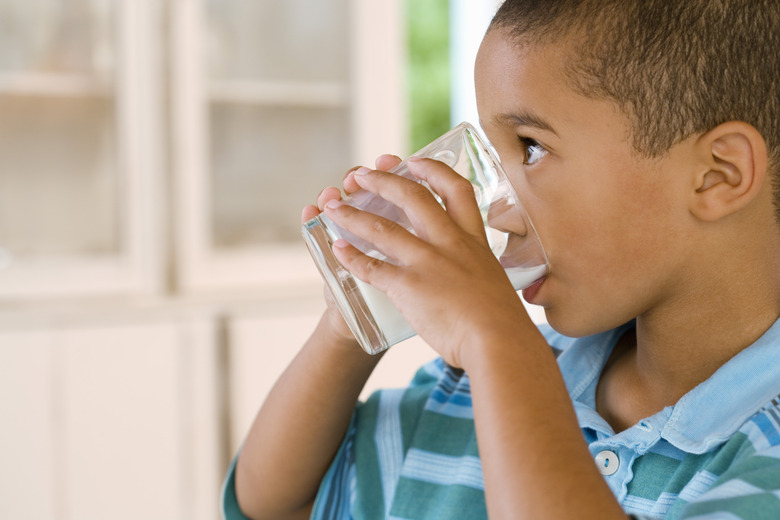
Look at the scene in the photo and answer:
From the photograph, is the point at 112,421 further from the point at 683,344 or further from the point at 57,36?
the point at 683,344

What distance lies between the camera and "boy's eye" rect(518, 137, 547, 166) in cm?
70

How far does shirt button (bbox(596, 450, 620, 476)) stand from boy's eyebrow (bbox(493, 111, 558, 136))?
0.86 ft

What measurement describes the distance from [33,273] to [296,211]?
26.8 inches

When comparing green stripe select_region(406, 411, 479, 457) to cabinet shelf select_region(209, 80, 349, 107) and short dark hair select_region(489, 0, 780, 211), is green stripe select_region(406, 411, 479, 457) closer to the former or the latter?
short dark hair select_region(489, 0, 780, 211)

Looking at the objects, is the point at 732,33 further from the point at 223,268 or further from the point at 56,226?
the point at 56,226

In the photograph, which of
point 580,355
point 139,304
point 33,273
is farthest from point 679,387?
point 33,273

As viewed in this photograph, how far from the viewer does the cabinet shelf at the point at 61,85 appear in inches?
80.1

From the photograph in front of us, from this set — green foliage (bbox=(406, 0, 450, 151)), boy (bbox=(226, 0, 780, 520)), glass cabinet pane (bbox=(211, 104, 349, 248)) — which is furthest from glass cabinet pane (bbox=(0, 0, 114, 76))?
green foliage (bbox=(406, 0, 450, 151))

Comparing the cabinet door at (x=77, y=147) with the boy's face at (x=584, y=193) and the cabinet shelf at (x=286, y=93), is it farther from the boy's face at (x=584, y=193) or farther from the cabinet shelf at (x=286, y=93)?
the boy's face at (x=584, y=193)

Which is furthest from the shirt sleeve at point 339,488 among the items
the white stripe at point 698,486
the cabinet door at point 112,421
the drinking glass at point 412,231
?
the cabinet door at point 112,421

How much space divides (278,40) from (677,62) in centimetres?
173

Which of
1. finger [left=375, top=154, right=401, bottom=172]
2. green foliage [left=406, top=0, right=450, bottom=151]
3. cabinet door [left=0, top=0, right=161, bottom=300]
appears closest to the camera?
finger [left=375, top=154, right=401, bottom=172]

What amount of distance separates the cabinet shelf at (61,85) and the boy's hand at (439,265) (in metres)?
1.59

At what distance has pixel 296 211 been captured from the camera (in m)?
2.32
